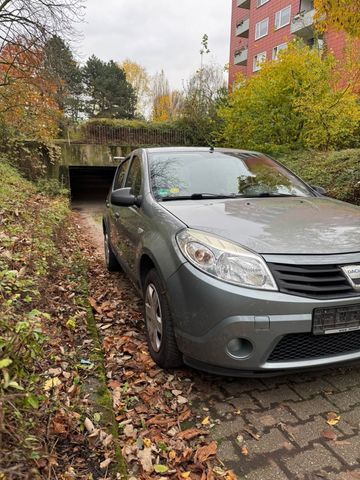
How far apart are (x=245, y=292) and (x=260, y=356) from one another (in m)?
0.39

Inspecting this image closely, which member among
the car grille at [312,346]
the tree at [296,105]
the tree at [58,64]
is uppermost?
the tree at [58,64]

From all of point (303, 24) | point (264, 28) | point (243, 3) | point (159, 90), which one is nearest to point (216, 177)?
point (303, 24)

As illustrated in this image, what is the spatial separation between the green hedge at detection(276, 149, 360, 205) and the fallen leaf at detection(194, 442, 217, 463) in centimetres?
583

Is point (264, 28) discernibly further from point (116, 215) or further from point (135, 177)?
point (135, 177)

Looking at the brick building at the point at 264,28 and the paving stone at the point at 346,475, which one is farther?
the brick building at the point at 264,28

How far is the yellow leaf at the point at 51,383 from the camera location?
89.0 inches

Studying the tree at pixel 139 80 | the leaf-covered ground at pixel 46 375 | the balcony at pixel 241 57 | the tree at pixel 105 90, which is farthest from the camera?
the tree at pixel 139 80

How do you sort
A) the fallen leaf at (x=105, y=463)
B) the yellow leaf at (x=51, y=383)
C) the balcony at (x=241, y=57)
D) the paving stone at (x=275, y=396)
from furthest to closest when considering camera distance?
1. the balcony at (x=241, y=57)
2. the paving stone at (x=275, y=396)
3. the yellow leaf at (x=51, y=383)
4. the fallen leaf at (x=105, y=463)

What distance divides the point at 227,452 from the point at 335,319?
0.98 m

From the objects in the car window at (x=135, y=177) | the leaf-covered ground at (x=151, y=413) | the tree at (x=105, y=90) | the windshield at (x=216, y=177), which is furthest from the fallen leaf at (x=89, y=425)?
the tree at (x=105, y=90)

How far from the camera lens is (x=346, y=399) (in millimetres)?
2531

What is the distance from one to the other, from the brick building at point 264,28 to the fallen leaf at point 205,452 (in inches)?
1004

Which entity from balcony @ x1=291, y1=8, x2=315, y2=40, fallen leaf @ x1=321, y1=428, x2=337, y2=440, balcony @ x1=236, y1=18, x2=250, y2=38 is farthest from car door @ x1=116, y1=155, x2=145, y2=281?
balcony @ x1=236, y1=18, x2=250, y2=38

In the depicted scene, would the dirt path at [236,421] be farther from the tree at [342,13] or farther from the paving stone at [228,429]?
the tree at [342,13]
